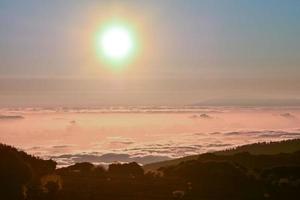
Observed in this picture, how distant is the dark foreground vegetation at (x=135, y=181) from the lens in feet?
102

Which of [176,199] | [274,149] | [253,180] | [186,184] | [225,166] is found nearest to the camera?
[176,199]

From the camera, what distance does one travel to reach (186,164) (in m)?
43.7

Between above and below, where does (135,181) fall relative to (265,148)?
below

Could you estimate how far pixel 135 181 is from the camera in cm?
3597

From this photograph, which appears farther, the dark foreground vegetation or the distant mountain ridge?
the distant mountain ridge

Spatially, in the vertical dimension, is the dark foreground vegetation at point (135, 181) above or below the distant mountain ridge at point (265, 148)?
below

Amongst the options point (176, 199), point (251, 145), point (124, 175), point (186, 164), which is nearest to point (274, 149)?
point (251, 145)

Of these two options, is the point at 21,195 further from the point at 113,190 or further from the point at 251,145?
the point at 251,145

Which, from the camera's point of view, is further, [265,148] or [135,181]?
[265,148]

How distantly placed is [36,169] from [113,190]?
6946 millimetres

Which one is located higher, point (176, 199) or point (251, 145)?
point (251, 145)

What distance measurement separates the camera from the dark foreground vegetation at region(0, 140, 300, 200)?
31.2 metres

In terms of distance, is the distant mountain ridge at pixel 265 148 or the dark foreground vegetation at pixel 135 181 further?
the distant mountain ridge at pixel 265 148

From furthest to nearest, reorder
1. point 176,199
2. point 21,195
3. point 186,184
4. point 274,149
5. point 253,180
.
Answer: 1. point 274,149
2. point 253,180
3. point 186,184
4. point 176,199
5. point 21,195
